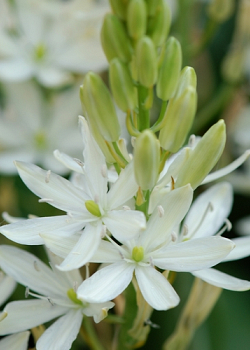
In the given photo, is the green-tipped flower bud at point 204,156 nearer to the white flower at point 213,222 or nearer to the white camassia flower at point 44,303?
the white flower at point 213,222

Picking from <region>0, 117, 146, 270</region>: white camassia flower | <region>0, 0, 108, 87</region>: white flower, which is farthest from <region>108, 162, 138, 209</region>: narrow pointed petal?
<region>0, 0, 108, 87</region>: white flower

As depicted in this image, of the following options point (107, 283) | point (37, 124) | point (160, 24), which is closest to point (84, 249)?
point (107, 283)

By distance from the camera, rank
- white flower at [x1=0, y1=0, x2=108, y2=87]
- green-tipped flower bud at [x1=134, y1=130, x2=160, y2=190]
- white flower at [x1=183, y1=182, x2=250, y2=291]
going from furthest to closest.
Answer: white flower at [x1=0, y1=0, x2=108, y2=87] → white flower at [x1=183, y1=182, x2=250, y2=291] → green-tipped flower bud at [x1=134, y1=130, x2=160, y2=190]

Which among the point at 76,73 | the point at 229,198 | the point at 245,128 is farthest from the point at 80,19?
the point at 229,198

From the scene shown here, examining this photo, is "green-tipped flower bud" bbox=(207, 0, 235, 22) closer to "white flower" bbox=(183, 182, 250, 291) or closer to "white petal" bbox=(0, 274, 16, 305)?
"white flower" bbox=(183, 182, 250, 291)

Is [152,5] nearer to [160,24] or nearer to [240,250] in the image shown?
[160,24]

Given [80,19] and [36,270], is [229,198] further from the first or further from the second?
[80,19]
